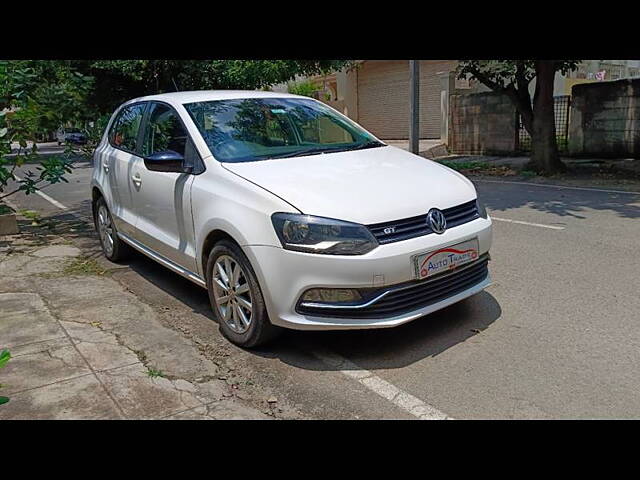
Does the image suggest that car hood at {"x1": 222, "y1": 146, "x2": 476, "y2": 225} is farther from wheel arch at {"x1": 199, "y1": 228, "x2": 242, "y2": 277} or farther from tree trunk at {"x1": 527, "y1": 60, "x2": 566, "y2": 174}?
tree trunk at {"x1": 527, "y1": 60, "x2": 566, "y2": 174}

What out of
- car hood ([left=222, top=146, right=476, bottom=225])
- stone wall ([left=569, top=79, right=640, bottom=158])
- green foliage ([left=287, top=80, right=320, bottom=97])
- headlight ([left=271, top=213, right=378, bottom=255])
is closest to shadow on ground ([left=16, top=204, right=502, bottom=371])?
headlight ([left=271, top=213, right=378, bottom=255])

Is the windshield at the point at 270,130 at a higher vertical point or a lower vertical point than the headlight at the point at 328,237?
higher

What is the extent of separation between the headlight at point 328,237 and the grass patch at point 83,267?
3170 mm

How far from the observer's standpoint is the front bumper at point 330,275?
3.23 m

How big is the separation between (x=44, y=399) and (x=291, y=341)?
1557 mm

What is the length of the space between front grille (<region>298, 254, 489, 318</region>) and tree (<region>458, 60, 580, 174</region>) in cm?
957

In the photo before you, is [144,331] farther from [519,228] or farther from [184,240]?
[519,228]

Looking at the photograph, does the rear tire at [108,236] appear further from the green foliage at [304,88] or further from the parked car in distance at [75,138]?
the green foliage at [304,88]

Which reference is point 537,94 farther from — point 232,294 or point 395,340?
point 232,294

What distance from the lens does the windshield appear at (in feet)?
13.6

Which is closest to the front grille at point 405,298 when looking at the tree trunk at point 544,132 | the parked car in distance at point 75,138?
the parked car in distance at point 75,138

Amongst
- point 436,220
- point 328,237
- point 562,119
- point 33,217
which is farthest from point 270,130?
point 562,119

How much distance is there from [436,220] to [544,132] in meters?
10.1

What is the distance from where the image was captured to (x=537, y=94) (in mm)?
12281
